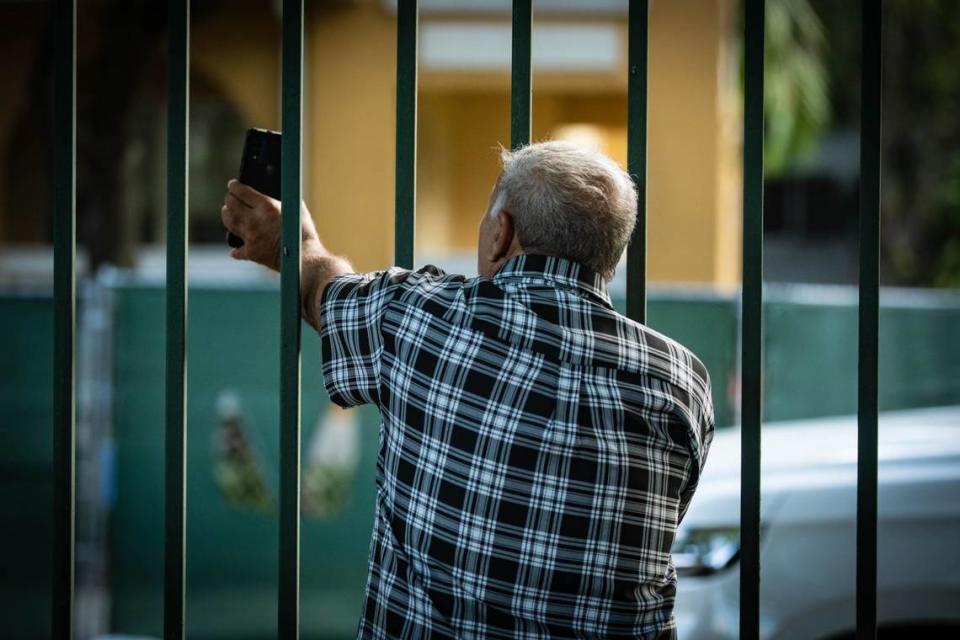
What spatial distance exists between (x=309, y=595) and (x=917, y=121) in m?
15.8

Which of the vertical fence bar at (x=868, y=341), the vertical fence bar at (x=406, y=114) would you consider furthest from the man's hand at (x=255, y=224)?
the vertical fence bar at (x=868, y=341)

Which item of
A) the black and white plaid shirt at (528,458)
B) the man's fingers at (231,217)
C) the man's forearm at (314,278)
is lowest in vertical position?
the black and white plaid shirt at (528,458)

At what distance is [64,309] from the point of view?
6.41 ft

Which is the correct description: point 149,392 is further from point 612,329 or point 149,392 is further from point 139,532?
point 612,329

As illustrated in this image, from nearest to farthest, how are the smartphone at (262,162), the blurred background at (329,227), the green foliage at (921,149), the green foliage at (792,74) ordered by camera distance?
the smartphone at (262,162) < the blurred background at (329,227) < the green foliage at (792,74) < the green foliage at (921,149)

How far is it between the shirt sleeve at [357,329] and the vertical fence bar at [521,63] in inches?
11.5

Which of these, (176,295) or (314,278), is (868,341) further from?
(176,295)

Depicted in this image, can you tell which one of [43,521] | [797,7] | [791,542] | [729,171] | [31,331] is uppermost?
[797,7]

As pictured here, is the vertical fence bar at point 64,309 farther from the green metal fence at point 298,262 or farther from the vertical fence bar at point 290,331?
the vertical fence bar at point 290,331

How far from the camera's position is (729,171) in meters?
10.8

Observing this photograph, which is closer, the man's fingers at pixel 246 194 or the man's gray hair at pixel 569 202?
the man's gray hair at pixel 569 202

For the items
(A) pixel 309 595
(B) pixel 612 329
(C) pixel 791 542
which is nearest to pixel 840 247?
(A) pixel 309 595

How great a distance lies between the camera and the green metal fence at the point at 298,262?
186cm

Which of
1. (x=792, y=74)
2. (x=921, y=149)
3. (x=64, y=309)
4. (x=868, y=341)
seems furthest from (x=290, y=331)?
(x=921, y=149)
